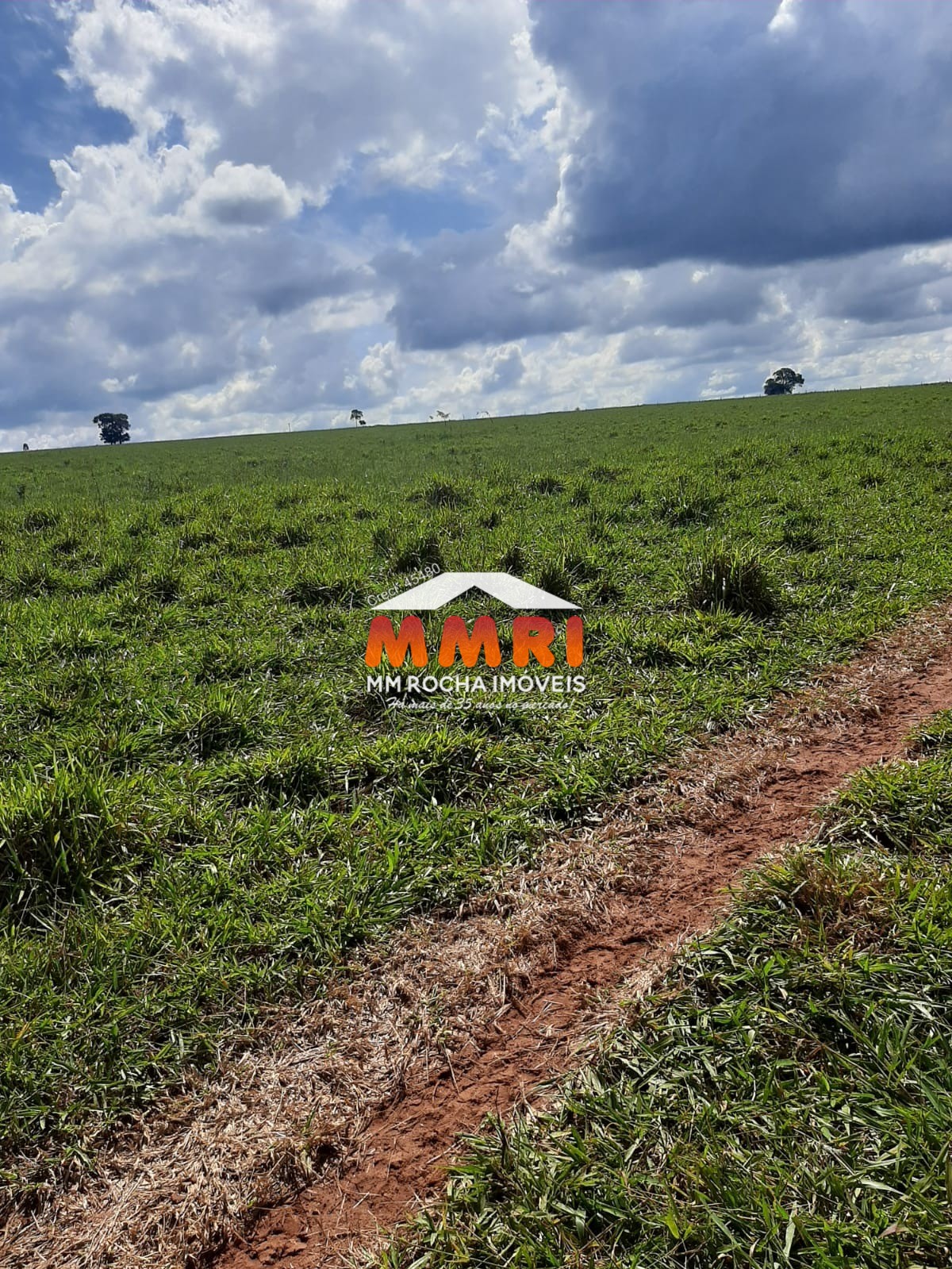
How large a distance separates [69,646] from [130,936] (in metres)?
3.91

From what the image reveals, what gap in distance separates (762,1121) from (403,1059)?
4.32 feet

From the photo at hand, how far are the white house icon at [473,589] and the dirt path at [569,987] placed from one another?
3134mm

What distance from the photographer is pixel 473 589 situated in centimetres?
784

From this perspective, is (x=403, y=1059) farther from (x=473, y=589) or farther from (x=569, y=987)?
(x=473, y=589)

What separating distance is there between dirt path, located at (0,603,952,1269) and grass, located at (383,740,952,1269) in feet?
0.65

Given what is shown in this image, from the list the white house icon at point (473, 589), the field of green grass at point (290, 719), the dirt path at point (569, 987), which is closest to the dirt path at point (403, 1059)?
the dirt path at point (569, 987)

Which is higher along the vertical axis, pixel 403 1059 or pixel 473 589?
pixel 473 589

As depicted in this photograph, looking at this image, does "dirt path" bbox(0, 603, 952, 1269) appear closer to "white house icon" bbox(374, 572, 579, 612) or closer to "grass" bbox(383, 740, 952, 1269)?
"grass" bbox(383, 740, 952, 1269)

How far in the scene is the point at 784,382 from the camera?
4279 inches

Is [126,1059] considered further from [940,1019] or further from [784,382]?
[784,382]

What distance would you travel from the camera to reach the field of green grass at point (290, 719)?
3.03m

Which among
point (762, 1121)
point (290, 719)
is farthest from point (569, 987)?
point (290, 719)

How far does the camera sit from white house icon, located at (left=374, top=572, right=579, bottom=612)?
288 inches

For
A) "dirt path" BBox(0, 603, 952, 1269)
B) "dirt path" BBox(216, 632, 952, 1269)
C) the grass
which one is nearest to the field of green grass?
"dirt path" BBox(0, 603, 952, 1269)
